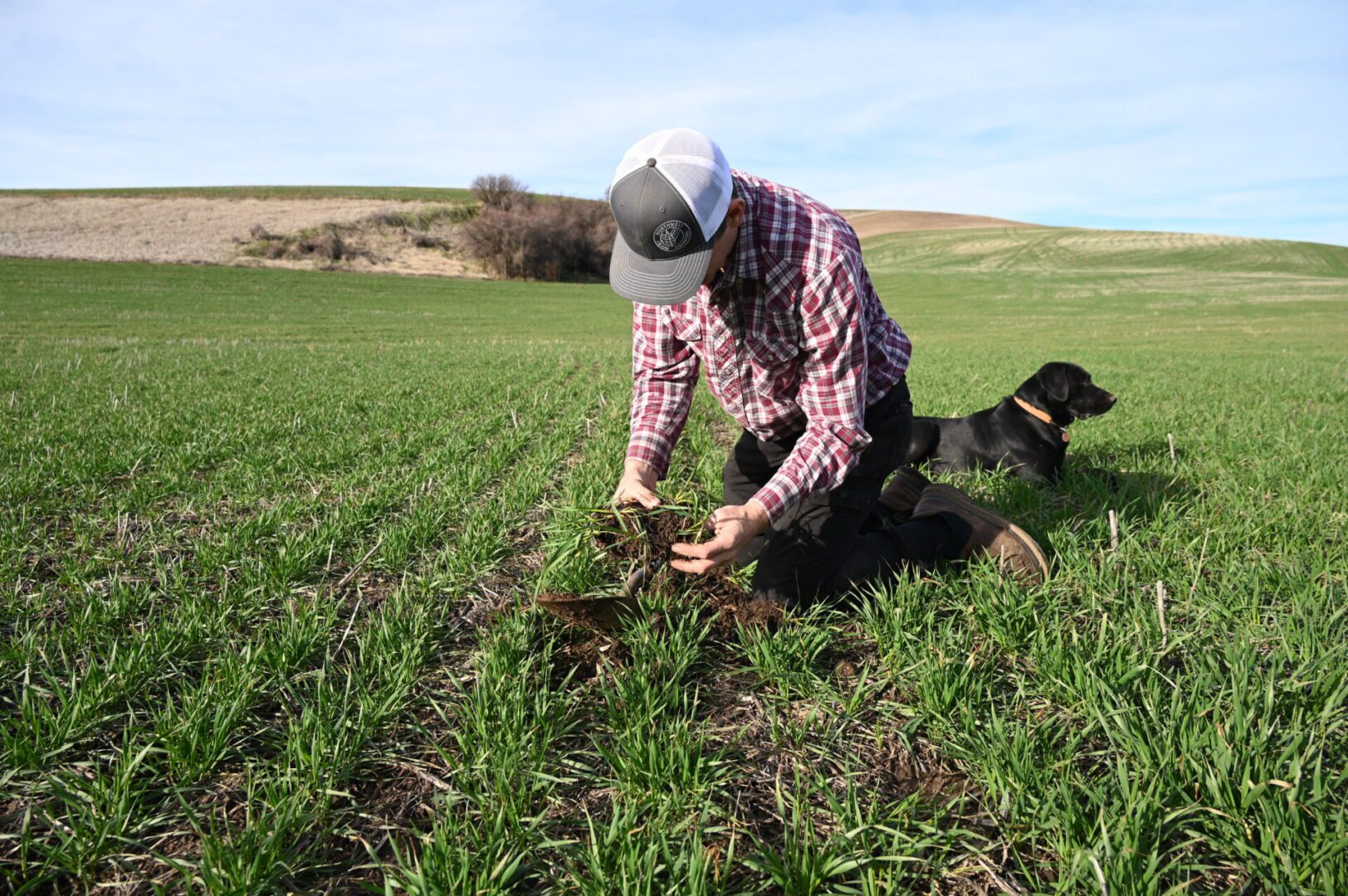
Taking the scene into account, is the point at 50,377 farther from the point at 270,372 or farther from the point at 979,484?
the point at 979,484

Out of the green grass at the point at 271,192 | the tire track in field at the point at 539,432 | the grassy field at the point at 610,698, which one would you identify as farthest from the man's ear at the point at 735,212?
the green grass at the point at 271,192

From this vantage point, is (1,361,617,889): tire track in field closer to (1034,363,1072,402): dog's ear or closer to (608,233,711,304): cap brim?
(608,233,711,304): cap brim

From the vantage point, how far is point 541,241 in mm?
55469

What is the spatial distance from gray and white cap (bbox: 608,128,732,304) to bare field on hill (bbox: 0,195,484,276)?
51922 millimetres

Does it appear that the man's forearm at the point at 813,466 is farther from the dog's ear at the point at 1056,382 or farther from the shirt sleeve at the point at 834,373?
the dog's ear at the point at 1056,382

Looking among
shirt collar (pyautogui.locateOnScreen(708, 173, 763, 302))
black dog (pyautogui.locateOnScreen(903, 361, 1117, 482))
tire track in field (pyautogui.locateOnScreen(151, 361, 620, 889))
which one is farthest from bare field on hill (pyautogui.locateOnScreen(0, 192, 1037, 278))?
shirt collar (pyautogui.locateOnScreen(708, 173, 763, 302))

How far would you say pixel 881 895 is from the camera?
1685mm

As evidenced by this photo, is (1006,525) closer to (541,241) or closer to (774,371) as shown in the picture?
(774,371)

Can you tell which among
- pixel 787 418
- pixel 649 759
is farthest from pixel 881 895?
pixel 787 418

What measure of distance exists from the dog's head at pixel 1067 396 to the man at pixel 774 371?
2213 mm

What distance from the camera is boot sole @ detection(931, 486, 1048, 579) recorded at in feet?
11.3

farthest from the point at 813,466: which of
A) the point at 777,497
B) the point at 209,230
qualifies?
the point at 209,230

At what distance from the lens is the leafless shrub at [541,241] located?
54.9m

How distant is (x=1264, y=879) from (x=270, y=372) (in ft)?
43.5
